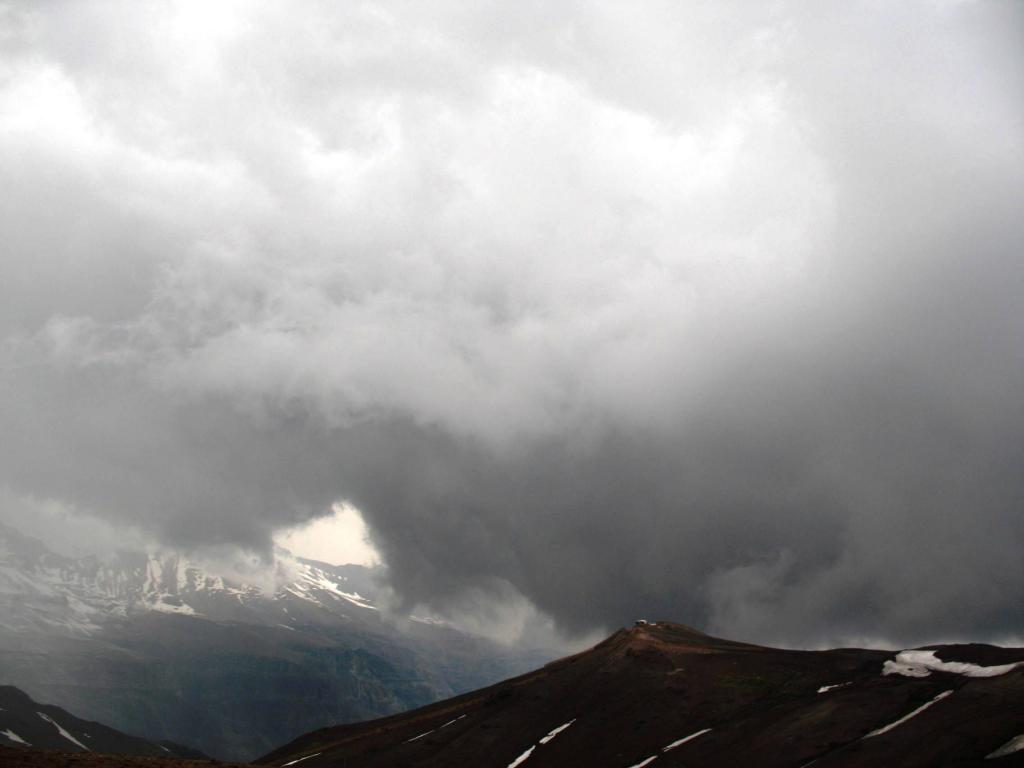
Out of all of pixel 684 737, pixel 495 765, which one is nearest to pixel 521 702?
pixel 495 765

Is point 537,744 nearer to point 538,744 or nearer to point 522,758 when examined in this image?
point 538,744

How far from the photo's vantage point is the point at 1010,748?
70188 mm

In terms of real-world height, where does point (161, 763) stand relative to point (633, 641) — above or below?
below

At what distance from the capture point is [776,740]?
315ft

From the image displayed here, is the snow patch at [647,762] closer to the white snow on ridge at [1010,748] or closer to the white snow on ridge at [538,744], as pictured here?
the white snow on ridge at [538,744]

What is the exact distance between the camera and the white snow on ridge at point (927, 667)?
97.5 m

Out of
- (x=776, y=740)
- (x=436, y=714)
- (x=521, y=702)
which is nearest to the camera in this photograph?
(x=776, y=740)

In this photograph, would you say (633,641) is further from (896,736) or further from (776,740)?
Result: (896,736)

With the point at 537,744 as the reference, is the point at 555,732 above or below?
above

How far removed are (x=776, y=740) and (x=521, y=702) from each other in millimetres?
63772

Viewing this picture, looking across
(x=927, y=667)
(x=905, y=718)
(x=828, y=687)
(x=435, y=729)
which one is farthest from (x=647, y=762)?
(x=435, y=729)

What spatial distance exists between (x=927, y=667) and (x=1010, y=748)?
142ft

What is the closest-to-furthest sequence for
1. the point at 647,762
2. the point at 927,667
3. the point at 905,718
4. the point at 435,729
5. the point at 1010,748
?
the point at 1010,748
the point at 905,718
the point at 647,762
the point at 927,667
the point at 435,729

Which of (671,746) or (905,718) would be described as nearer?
(905,718)
